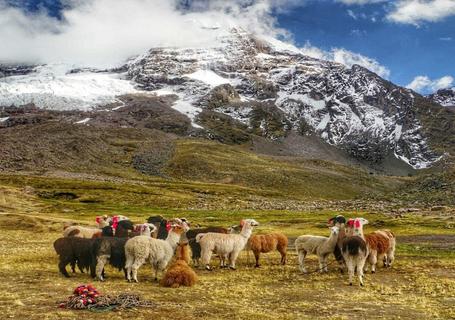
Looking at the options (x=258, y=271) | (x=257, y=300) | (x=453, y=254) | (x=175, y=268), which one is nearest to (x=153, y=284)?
(x=175, y=268)

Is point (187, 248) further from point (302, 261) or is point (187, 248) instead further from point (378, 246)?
point (378, 246)

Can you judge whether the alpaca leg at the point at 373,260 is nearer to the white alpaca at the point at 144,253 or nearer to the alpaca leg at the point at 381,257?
the alpaca leg at the point at 381,257

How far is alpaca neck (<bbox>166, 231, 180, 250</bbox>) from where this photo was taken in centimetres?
2712

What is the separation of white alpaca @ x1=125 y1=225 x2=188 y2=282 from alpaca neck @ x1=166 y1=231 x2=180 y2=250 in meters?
1.72

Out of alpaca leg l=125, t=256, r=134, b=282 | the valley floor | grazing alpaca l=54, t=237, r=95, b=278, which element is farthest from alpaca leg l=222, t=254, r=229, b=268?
grazing alpaca l=54, t=237, r=95, b=278

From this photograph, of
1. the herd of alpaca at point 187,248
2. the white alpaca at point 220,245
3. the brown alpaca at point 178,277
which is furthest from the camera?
the white alpaca at point 220,245

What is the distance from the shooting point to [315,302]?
65.6 ft

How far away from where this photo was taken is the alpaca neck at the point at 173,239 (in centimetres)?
2712

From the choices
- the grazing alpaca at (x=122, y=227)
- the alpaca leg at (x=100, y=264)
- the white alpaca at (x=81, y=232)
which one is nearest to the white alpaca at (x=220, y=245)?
the grazing alpaca at (x=122, y=227)

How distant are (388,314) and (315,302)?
3.01 m

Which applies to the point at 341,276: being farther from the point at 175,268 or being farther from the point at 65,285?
the point at 65,285

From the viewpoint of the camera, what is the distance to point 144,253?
2375 centimetres

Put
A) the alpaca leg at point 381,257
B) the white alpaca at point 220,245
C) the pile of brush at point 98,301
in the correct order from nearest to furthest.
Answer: the pile of brush at point 98,301
the white alpaca at point 220,245
the alpaca leg at point 381,257

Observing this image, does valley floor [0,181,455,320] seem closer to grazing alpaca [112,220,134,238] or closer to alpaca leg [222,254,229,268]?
alpaca leg [222,254,229,268]
